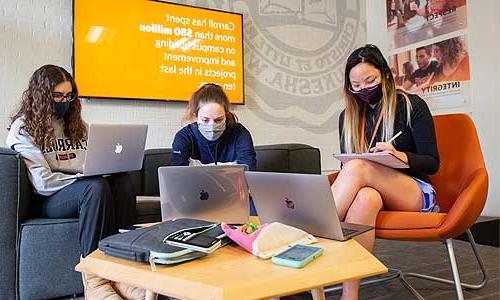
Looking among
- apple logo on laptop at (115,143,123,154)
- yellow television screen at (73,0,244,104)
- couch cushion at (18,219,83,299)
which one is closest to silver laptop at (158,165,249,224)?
apple logo on laptop at (115,143,123,154)

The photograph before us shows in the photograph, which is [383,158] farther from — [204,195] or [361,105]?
[204,195]

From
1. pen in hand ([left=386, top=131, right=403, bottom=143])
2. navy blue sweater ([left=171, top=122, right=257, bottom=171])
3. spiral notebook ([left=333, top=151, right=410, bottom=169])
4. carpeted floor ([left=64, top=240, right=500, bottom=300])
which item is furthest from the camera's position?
navy blue sweater ([left=171, top=122, right=257, bottom=171])

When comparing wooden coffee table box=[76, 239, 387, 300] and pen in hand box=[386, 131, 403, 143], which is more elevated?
pen in hand box=[386, 131, 403, 143]

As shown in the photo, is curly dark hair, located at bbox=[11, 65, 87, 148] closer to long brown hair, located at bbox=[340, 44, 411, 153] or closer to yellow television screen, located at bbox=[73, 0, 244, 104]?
yellow television screen, located at bbox=[73, 0, 244, 104]

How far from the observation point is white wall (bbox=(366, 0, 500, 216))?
11.5 ft

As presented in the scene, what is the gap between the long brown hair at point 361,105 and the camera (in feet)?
5.64

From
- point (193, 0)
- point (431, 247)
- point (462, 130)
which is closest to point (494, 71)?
point (431, 247)

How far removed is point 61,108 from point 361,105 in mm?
1355

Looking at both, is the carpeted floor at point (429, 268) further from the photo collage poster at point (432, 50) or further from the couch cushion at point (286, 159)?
the photo collage poster at point (432, 50)

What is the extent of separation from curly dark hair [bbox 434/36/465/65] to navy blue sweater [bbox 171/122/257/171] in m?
2.52

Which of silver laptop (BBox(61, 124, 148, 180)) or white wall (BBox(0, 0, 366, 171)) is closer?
silver laptop (BBox(61, 124, 148, 180))

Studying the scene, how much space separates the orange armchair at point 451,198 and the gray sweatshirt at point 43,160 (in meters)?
1.25

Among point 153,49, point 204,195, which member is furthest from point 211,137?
point 153,49

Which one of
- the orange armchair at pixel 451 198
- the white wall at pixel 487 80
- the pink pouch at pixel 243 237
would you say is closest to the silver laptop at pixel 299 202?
the pink pouch at pixel 243 237
